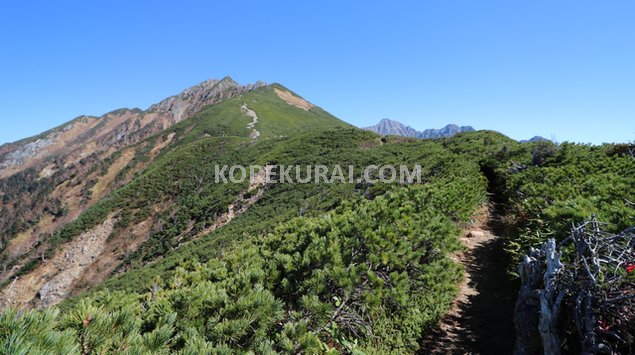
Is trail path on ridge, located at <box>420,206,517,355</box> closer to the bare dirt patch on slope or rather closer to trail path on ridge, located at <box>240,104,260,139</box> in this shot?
the bare dirt patch on slope

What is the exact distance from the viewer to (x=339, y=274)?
14.3ft

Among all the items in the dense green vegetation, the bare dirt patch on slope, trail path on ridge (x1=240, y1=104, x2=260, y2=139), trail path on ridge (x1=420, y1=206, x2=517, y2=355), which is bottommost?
the bare dirt patch on slope

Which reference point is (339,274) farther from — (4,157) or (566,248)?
(4,157)

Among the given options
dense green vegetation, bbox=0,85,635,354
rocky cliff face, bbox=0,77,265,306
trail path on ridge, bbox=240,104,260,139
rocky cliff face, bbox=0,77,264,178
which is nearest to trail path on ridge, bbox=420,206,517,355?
dense green vegetation, bbox=0,85,635,354

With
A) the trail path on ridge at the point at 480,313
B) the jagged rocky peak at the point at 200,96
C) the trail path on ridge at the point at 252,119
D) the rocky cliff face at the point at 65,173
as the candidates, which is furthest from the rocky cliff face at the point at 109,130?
the trail path on ridge at the point at 480,313

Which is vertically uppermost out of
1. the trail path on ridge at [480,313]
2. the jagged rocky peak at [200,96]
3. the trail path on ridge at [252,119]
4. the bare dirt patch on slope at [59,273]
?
the jagged rocky peak at [200,96]

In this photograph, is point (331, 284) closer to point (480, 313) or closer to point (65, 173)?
point (480, 313)

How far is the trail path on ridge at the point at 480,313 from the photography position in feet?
17.8

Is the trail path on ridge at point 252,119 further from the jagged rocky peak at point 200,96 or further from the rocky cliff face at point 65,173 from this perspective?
the jagged rocky peak at point 200,96

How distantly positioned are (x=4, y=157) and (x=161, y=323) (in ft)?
782

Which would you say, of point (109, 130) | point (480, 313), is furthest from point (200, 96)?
point (480, 313)

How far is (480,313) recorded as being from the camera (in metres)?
6.38

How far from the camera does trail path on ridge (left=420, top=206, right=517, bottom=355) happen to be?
17.8 feet

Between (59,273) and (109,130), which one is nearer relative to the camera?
(59,273)
